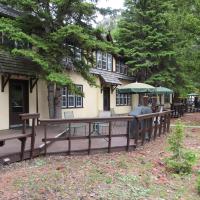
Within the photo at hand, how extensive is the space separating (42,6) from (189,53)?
1070 centimetres

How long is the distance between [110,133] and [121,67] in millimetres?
19023

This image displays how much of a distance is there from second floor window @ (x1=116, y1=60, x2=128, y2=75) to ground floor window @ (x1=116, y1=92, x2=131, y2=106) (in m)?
1.94

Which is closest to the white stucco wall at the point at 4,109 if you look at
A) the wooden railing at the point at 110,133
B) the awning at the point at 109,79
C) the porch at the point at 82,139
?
the wooden railing at the point at 110,133

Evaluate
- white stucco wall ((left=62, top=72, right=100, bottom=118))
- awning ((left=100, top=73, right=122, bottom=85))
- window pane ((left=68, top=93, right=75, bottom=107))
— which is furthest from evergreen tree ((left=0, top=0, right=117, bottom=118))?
awning ((left=100, top=73, right=122, bottom=85))

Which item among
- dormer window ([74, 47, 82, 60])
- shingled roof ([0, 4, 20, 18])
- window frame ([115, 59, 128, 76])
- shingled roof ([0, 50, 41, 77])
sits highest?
shingled roof ([0, 4, 20, 18])

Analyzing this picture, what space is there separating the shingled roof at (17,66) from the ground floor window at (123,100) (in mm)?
13421

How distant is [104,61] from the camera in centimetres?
2589

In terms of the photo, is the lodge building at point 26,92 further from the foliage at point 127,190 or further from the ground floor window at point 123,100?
the foliage at point 127,190

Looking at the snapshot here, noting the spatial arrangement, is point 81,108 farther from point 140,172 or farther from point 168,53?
point 140,172

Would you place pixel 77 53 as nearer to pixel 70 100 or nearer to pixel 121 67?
pixel 70 100

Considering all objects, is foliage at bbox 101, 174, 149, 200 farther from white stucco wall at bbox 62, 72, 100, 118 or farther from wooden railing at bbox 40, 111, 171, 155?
white stucco wall at bbox 62, 72, 100, 118

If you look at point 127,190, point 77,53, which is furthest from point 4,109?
point 127,190

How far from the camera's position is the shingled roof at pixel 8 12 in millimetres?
15227

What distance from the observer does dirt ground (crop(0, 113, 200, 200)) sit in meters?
6.49
